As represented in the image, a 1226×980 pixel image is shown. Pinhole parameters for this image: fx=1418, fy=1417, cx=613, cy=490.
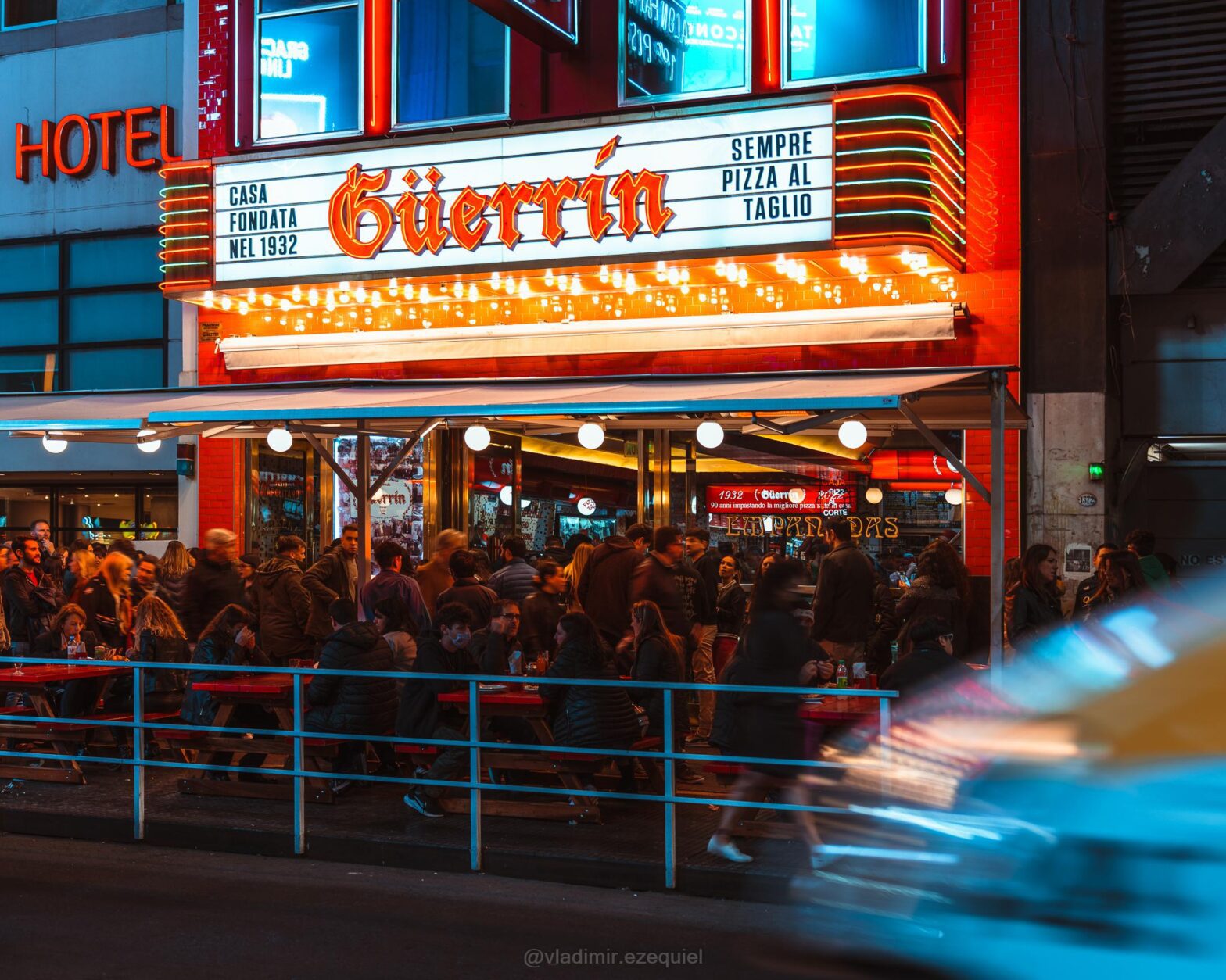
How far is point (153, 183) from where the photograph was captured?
19891 millimetres

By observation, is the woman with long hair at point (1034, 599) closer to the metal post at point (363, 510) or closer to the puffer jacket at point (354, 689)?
the puffer jacket at point (354, 689)

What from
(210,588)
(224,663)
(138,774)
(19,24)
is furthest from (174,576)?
(19,24)

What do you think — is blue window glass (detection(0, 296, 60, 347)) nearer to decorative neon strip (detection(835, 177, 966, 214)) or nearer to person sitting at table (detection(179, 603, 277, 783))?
person sitting at table (detection(179, 603, 277, 783))

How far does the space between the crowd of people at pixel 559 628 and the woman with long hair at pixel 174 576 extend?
0.03m

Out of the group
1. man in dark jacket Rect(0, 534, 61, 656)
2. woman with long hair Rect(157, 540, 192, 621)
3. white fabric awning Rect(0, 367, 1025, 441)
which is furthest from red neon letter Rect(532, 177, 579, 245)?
man in dark jacket Rect(0, 534, 61, 656)

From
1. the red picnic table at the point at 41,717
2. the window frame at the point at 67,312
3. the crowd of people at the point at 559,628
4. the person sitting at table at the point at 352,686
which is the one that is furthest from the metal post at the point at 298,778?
the window frame at the point at 67,312

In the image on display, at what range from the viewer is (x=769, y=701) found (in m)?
8.47

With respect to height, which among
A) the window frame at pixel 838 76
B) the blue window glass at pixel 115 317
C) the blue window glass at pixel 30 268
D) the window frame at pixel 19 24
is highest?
the window frame at pixel 19 24

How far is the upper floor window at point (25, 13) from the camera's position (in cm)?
2064

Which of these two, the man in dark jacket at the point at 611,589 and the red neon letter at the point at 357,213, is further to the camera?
the red neon letter at the point at 357,213

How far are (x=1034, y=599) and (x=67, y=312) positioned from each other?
594 inches

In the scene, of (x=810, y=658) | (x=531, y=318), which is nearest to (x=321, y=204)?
(x=531, y=318)

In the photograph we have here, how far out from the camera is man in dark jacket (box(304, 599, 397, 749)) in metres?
10.1

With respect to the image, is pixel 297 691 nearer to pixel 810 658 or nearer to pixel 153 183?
pixel 810 658
